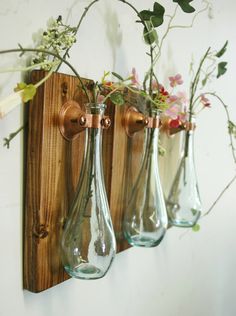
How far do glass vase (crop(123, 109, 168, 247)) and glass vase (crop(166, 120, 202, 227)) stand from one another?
15cm

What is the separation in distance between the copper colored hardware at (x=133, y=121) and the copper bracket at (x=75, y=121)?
0.48ft

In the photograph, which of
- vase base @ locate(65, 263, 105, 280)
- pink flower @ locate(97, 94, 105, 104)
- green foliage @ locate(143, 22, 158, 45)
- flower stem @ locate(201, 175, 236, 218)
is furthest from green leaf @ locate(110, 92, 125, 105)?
flower stem @ locate(201, 175, 236, 218)

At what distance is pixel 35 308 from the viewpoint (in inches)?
19.0

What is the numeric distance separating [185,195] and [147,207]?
19 cm

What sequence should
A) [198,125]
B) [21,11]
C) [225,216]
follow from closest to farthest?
Answer: [21,11], [198,125], [225,216]

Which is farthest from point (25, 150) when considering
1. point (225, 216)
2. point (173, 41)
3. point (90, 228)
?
point (225, 216)

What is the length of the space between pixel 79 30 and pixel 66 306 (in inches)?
17.1

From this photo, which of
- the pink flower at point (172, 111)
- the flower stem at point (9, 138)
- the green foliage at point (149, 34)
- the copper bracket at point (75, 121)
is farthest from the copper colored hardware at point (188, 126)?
the flower stem at point (9, 138)

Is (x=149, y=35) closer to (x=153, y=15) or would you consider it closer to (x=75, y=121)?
(x=153, y=15)

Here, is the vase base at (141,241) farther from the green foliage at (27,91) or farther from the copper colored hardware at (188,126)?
the green foliage at (27,91)

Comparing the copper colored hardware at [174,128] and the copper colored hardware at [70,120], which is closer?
the copper colored hardware at [70,120]

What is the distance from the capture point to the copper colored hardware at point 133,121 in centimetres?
61

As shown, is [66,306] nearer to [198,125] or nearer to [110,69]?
[110,69]

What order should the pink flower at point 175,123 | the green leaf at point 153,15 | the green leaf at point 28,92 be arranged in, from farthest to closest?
the pink flower at point 175,123 → the green leaf at point 153,15 → the green leaf at point 28,92
